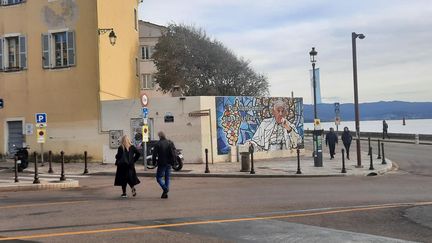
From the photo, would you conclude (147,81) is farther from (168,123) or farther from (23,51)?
(168,123)

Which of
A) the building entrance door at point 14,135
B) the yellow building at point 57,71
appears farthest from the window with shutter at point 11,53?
the building entrance door at point 14,135

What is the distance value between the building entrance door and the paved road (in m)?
13.9

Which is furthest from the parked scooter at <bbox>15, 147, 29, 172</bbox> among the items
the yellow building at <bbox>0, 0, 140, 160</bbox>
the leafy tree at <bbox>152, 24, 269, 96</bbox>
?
the leafy tree at <bbox>152, 24, 269, 96</bbox>

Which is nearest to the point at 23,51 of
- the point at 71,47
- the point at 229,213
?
the point at 71,47

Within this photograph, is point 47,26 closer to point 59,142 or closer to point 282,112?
point 59,142

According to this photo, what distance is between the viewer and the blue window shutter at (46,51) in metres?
28.5

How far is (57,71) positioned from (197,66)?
22.8 m

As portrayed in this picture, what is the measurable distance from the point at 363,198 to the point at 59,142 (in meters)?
A: 19.3

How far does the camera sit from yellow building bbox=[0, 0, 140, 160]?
27.8 metres

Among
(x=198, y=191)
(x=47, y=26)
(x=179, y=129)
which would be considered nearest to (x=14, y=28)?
(x=47, y=26)

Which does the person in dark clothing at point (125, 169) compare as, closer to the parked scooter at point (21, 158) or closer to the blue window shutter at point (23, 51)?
the parked scooter at point (21, 158)

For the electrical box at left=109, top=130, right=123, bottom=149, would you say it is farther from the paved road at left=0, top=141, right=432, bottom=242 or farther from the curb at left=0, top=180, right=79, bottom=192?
the paved road at left=0, top=141, right=432, bottom=242

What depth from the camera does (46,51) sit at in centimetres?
2861

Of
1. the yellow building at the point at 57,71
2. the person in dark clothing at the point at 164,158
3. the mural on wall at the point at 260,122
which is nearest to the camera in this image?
the person in dark clothing at the point at 164,158
